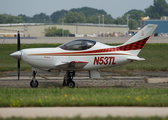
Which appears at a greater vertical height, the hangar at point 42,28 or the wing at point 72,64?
the hangar at point 42,28

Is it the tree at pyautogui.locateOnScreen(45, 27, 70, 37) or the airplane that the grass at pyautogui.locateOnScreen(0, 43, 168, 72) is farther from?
the tree at pyautogui.locateOnScreen(45, 27, 70, 37)

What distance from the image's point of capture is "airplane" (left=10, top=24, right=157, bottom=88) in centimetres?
1315

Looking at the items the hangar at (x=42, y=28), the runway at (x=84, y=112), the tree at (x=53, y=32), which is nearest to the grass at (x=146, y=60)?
the runway at (x=84, y=112)

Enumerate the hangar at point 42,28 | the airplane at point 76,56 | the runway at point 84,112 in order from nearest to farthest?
1. the runway at point 84,112
2. the airplane at point 76,56
3. the hangar at point 42,28

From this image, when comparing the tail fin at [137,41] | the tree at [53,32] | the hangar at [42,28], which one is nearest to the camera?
the tail fin at [137,41]

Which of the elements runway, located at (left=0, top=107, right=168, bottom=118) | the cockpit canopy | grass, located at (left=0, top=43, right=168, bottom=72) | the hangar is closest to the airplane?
the cockpit canopy

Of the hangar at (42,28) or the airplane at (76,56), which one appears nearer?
the airplane at (76,56)

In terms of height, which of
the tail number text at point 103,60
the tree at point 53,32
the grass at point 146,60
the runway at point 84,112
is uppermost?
the tree at point 53,32

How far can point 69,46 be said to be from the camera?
13.4 metres

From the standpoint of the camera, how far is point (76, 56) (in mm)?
13344

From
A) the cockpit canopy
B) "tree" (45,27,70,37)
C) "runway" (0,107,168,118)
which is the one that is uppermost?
"tree" (45,27,70,37)

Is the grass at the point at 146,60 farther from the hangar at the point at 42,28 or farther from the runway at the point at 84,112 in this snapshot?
the hangar at the point at 42,28

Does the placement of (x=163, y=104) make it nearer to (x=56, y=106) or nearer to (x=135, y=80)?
(x=56, y=106)

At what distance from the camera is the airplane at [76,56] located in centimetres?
1315
